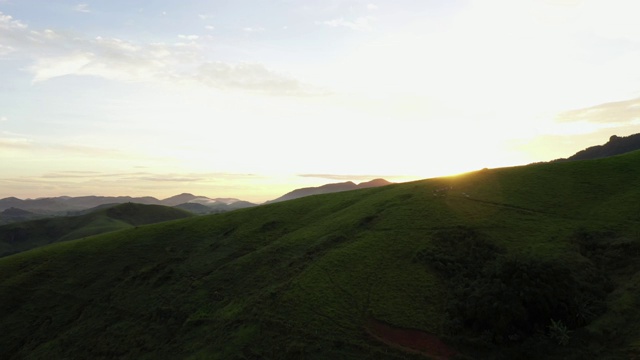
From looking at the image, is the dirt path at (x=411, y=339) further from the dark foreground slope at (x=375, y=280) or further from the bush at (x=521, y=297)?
the bush at (x=521, y=297)

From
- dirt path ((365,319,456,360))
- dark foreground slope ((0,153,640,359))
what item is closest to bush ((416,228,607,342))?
dark foreground slope ((0,153,640,359))

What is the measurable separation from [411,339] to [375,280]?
1148 centimetres

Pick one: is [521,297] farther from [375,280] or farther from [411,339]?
[375,280]

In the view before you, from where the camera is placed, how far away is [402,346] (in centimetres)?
3741

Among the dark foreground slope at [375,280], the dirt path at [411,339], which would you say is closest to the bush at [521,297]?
the dark foreground slope at [375,280]

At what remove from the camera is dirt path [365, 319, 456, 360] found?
36.1 meters

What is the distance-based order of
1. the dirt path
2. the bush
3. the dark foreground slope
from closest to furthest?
the dirt path
the bush
the dark foreground slope

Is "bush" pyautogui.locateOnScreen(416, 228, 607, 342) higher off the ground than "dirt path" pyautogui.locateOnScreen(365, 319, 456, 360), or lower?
higher

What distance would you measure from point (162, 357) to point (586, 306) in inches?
1792

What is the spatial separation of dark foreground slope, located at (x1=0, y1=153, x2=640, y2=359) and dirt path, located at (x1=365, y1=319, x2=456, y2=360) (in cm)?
16

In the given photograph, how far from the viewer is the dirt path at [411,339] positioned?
36.1 meters

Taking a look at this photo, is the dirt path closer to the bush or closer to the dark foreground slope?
the dark foreground slope

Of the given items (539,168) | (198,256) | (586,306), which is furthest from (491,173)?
(198,256)

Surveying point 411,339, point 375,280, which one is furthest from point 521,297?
point 375,280
